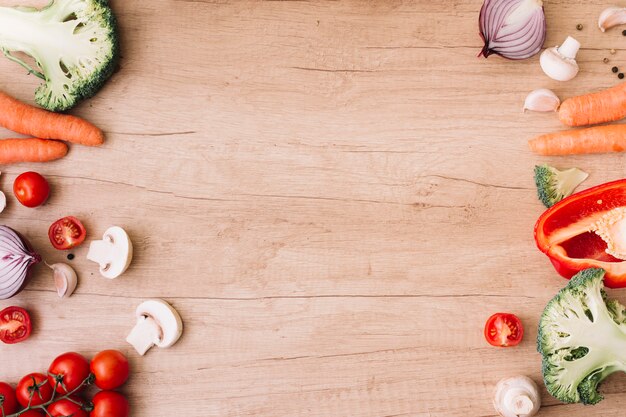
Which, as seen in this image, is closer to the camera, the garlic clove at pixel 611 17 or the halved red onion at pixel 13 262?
the halved red onion at pixel 13 262

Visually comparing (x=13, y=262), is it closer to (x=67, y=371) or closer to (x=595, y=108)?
(x=67, y=371)

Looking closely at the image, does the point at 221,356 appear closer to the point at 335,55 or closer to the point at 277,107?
the point at 277,107

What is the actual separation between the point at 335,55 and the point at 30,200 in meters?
0.84

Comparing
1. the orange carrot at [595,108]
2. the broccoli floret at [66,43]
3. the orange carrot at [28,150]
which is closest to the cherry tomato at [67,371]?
the orange carrot at [28,150]

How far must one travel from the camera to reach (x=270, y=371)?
4.75 feet

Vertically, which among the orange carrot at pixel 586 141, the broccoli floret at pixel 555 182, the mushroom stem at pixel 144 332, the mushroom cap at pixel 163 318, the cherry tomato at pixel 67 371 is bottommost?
the cherry tomato at pixel 67 371

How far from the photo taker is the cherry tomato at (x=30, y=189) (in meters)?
1.42

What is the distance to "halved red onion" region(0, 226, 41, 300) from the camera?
138 centimetres

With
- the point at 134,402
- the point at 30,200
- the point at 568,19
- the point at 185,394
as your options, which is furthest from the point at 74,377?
the point at 568,19

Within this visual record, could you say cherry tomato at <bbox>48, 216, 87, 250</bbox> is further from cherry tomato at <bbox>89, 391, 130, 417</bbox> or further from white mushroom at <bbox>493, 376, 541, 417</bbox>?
white mushroom at <bbox>493, 376, 541, 417</bbox>

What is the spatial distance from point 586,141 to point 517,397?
2.14ft

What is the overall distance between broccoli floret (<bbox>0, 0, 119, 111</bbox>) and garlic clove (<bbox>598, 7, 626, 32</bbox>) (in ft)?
4.07

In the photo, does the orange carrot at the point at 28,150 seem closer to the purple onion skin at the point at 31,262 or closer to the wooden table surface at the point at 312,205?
the wooden table surface at the point at 312,205

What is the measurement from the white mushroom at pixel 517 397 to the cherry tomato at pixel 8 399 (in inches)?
46.1
